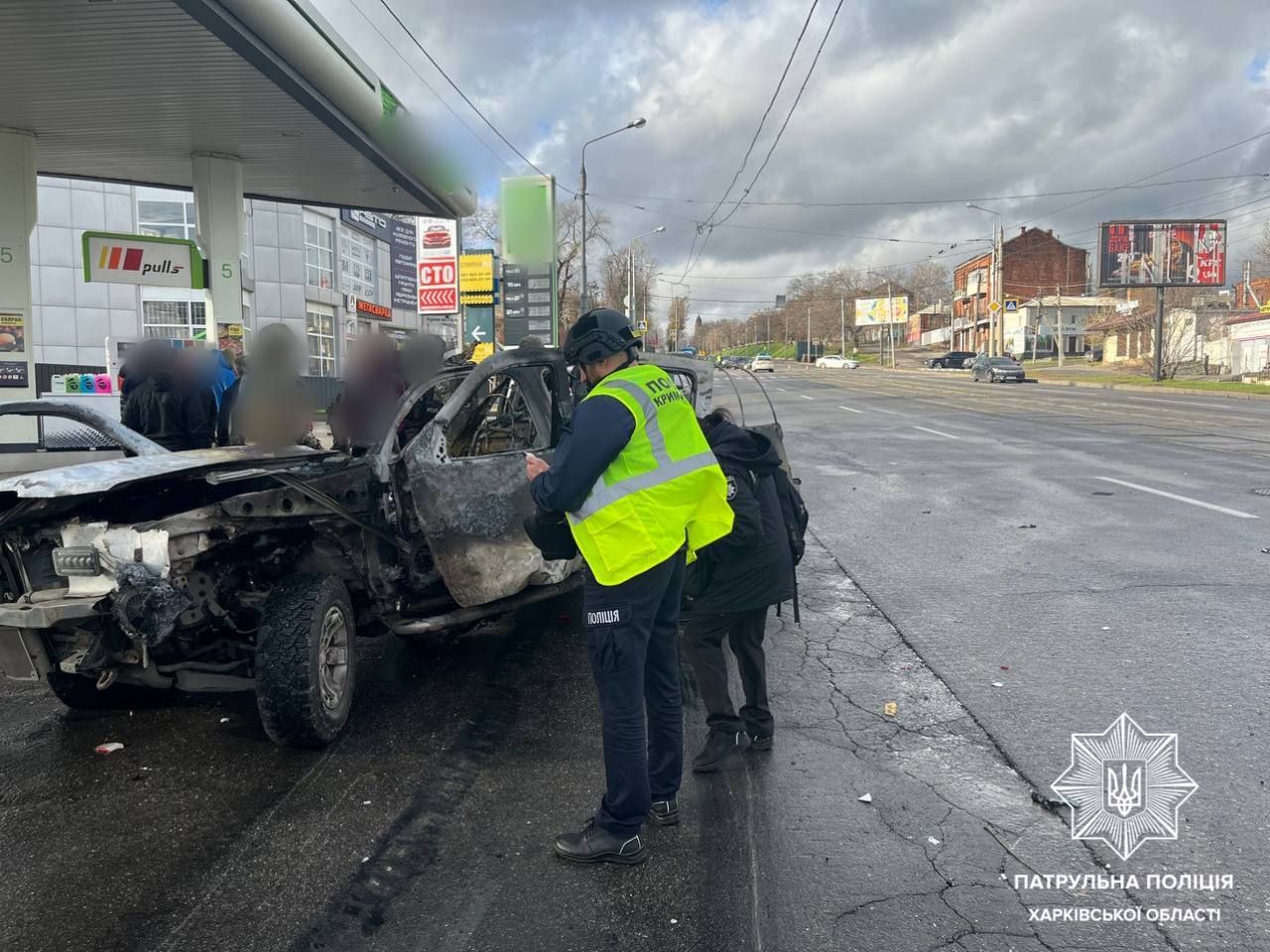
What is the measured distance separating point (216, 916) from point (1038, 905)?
2692 mm

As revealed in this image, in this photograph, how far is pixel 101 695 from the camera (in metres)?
4.93

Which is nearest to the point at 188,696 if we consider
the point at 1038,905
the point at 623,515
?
the point at 623,515

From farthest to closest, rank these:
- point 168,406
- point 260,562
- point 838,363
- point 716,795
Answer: point 838,363 < point 168,406 < point 260,562 < point 716,795

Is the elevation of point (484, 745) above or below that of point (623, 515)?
below

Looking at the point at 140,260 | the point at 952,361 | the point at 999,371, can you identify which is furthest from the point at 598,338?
the point at 952,361

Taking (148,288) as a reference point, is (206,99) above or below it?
above

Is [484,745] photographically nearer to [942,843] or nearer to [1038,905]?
[942,843]

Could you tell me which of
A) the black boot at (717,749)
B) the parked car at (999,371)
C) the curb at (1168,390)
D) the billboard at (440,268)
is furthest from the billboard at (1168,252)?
the black boot at (717,749)

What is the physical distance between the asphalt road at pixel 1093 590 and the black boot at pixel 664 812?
5.05ft

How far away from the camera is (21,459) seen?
10406 millimetres

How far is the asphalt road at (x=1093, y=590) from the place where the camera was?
13.0 ft

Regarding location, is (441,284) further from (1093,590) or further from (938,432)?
(1093,590)

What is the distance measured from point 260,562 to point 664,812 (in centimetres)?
242

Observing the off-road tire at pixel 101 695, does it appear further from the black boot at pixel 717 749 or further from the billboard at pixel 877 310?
the billboard at pixel 877 310
